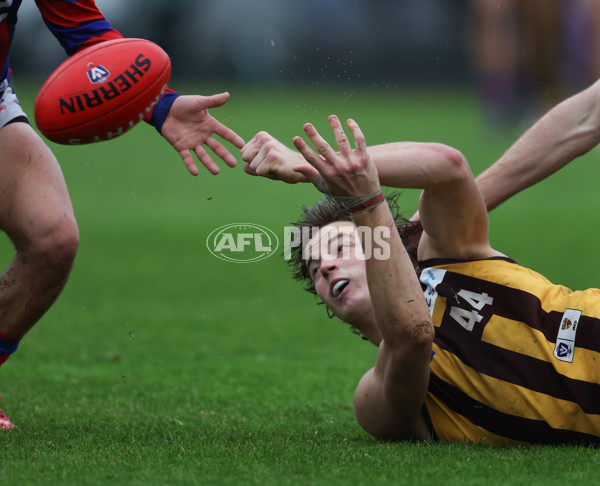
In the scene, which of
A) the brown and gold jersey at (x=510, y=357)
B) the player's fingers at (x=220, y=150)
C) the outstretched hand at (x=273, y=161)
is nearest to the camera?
the outstretched hand at (x=273, y=161)

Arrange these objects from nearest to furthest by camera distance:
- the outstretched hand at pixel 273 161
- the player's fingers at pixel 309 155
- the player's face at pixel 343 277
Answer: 1. the player's fingers at pixel 309 155
2. the outstretched hand at pixel 273 161
3. the player's face at pixel 343 277

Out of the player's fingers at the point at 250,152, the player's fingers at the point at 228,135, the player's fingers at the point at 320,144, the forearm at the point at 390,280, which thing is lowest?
the forearm at the point at 390,280

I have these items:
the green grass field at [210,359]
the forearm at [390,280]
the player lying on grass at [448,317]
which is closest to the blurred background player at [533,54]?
the green grass field at [210,359]

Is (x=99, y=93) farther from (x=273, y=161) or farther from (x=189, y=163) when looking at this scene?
(x=273, y=161)

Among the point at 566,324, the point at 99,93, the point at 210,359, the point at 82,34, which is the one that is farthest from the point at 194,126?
the point at 210,359

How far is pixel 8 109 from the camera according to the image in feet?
11.9

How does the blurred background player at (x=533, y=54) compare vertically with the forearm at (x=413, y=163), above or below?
below

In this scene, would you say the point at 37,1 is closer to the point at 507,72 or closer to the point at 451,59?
the point at 507,72

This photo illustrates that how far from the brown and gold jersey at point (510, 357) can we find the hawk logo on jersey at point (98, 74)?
1.37 m

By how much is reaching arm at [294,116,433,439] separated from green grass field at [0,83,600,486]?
20cm

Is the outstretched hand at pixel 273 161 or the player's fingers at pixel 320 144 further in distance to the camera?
the outstretched hand at pixel 273 161

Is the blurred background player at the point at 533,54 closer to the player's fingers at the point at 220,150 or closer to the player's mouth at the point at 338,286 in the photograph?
the player's fingers at the point at 220,150

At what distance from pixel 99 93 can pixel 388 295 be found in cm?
133

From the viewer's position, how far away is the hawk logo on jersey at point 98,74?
3.38 meters
